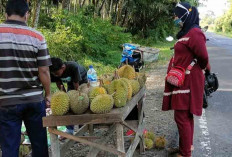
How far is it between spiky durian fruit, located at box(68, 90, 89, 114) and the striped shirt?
47cm

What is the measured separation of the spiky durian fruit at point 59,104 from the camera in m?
2.75

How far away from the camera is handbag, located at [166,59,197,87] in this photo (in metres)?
3.56

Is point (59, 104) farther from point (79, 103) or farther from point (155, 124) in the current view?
point (155, 124)

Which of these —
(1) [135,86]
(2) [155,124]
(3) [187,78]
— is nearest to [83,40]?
(2) [155,124]

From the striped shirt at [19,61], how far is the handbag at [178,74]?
5.07ft

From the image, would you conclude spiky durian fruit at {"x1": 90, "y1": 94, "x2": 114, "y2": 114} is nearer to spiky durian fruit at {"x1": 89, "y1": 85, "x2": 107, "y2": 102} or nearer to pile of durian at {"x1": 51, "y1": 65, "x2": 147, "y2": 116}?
pile of durian at {"x1": 51, "y1": 65, "x2": 147, "y2": 116}

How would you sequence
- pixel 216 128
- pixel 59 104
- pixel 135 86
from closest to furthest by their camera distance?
pixel 59 104, pixel 135 86, pixel 216 128

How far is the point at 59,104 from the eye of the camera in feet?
9.00

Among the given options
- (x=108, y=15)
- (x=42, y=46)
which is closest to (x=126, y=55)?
(x=42, y=46)

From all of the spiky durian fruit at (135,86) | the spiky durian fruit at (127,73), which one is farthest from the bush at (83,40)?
the spiky durian fruit at (135,86)

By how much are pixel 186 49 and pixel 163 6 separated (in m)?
18.3

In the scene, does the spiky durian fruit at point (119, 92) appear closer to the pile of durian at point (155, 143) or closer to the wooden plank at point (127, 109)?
the wooden plank at point (127, 109)

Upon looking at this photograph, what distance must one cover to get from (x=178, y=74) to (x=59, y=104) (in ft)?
5.17

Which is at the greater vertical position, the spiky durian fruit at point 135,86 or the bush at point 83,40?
the spiky durian fruit at point 135,86
